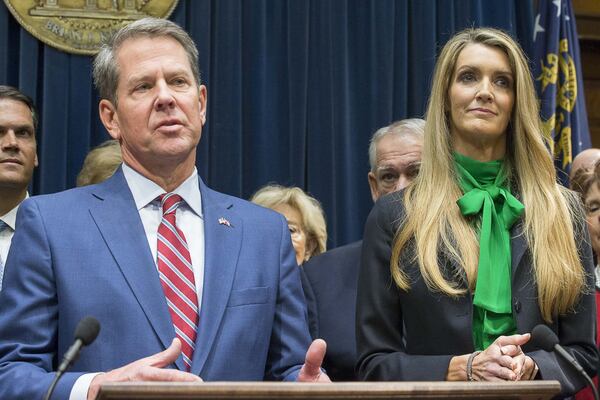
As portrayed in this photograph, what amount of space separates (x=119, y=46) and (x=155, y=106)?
225 mm

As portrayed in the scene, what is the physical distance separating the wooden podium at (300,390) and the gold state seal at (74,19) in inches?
124

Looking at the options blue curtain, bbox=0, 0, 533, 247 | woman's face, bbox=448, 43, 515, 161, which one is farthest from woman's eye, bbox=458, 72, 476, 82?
blue curtain, bbox=0, 0, 533, 247

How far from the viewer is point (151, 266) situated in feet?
7.70

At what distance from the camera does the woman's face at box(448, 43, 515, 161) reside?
2.71m

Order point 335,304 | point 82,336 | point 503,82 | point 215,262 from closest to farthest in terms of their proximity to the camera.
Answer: point 82,336
point 215,262
point 503,82
point 335,304

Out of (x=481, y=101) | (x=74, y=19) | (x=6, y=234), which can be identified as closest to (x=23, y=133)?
(x=6, y=234)

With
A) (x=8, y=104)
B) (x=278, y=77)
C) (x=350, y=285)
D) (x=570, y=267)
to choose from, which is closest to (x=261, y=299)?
(x=570, y=267)

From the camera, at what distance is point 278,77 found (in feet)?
16.1

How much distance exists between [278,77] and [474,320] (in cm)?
256

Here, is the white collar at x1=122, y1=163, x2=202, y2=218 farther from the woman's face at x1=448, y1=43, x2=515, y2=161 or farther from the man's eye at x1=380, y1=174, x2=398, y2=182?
the man's eye at x1=380, y1=174, x2=398, y2=182

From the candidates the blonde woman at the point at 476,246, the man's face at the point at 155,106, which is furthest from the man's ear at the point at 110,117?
the blonde woman at the point at 476,246

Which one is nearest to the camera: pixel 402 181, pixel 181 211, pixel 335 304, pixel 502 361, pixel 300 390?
pixel 300 390

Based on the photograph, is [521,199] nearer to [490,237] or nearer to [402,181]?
[490,237]

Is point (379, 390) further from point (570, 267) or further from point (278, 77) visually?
point (278, 77)
